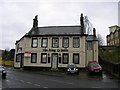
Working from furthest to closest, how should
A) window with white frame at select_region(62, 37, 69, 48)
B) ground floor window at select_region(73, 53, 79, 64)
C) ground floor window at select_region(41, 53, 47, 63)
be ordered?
ground floor window at select_region(41, 53, 47, 63), window with white frame at select_region(62, 37, 69, 48), ground floor window at select_region(73, 53, 79, 64)

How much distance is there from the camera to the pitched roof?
147 feet

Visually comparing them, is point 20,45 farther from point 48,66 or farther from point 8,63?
point 8,63

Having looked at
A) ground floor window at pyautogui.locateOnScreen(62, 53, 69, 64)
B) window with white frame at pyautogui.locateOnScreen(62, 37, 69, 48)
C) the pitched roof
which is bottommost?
ground floor window at pyautogui.locateOnScreen(62, 53, 69, 64)

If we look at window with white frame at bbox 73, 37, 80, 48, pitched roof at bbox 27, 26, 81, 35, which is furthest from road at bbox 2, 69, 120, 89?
pitched roof at bbox 27, 26, 81, 35

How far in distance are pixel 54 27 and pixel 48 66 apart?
9.59 meters

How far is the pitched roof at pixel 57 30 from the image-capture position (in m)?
44.7

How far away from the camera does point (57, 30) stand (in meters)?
46.8

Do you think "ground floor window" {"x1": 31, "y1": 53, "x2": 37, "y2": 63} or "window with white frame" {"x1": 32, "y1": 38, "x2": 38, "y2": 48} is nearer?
"ground floor window" {"x1": 31, "y1": 53, "x2": 37, "y2": 63}

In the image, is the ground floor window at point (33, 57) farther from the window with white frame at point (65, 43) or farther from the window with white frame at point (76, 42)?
the window with white frame at point (76, 42)

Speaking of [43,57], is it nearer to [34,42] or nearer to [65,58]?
[34,42]

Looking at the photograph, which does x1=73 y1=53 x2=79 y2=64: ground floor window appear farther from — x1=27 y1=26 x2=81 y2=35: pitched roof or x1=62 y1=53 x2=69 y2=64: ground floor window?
x1=27 y1=26 x2=81 y2=35: pitched roof

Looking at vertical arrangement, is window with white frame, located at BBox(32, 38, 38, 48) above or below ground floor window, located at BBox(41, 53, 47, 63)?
above

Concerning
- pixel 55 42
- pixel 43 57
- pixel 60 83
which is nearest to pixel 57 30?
pixel 55 42

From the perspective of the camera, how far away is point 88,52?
4700 cm
